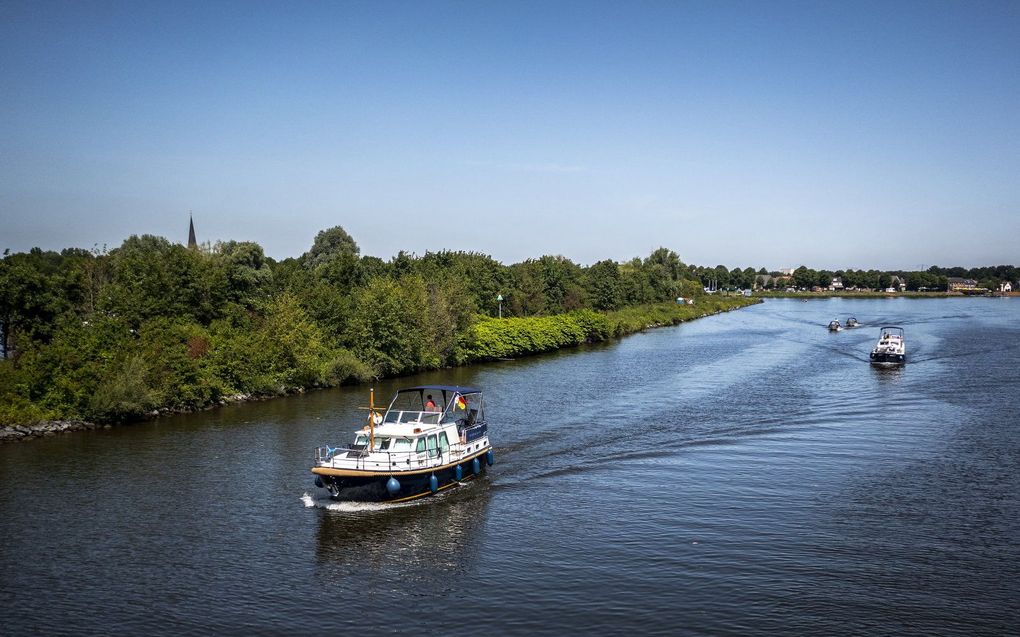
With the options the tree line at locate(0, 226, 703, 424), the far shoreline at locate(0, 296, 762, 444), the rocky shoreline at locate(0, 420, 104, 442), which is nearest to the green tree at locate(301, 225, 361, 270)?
the tree line at locate(0, 226, 703, 424)

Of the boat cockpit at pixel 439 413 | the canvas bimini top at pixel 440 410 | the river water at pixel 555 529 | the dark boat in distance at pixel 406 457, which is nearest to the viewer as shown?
the river water at pixel 555 529

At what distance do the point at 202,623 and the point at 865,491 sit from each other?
1095 inches

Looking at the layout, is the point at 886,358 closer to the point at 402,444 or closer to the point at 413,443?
the point at 413,443

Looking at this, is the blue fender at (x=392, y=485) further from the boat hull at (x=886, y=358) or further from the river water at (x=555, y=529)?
the boat hull at (x=886, y=358)

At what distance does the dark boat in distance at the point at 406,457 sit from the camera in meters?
31.8

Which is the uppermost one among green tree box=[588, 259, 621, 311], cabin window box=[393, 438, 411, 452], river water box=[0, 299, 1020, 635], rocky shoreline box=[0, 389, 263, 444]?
green tree box=[588, 259, 621, 311]

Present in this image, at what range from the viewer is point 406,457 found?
1310 inches

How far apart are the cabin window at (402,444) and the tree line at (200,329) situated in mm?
23280

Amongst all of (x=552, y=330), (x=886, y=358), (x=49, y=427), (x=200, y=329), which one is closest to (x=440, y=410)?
Result: (x=49, y=427)

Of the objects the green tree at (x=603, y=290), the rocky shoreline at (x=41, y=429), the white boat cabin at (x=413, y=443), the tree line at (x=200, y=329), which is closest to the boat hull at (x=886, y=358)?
the tree line at (x=200, y=329)

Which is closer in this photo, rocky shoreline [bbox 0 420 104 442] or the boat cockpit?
the boat cockpit

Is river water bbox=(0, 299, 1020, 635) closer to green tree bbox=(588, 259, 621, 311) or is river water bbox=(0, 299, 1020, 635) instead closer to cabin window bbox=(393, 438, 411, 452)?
cabin window bbox=(393, 438, 411, 452)

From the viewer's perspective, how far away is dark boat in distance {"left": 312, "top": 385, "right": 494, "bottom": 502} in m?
31.8

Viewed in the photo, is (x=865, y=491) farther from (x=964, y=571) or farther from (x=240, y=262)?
(x=240, y=262)
